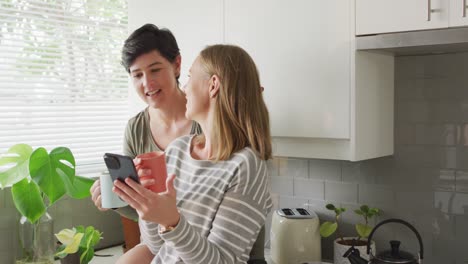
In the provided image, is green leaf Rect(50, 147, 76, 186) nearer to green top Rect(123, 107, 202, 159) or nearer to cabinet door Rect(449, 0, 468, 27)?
green top Rect(123, 107, 202, 159)

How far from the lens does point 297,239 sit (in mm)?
2223

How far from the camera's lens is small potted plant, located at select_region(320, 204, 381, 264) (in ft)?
7.13

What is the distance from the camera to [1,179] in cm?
209

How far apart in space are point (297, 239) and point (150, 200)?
1.02 metres

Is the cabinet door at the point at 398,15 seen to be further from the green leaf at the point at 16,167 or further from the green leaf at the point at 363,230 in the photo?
the green leaf at the point at 16,167

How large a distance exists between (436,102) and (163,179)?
1.17m

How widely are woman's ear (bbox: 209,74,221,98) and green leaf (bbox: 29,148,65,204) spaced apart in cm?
84

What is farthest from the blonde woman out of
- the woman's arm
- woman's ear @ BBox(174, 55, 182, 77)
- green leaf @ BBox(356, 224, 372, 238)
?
green leaf @ BBox(356, 224, 372, 238)

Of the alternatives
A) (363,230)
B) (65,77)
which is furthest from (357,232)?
(65,77)

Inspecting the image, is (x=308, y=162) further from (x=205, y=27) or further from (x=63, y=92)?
(x=63, y=92)

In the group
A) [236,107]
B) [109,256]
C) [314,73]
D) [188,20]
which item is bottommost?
[109,256]

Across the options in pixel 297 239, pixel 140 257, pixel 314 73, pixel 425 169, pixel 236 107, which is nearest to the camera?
pixel 236 107

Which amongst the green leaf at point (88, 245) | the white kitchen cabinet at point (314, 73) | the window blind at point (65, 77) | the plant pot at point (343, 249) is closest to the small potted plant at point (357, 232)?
the plant pot at point (343, 249)

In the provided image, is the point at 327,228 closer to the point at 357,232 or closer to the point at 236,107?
the point at 357,232
